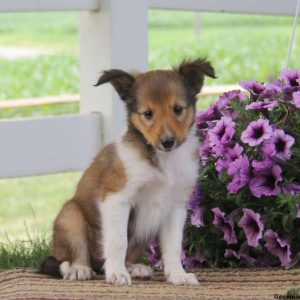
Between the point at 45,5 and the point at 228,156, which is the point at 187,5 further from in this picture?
the point at 228,156

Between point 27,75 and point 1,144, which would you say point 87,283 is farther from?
point 27,75

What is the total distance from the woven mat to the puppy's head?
0.64m

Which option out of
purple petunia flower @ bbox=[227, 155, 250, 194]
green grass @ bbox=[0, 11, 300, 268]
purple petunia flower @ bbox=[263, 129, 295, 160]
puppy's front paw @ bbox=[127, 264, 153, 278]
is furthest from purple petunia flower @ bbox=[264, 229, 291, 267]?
green grass @ bbox=[0, 11, 300, 268]

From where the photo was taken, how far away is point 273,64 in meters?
16.2

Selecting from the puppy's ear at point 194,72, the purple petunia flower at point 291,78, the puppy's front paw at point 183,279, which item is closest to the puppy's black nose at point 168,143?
the puppy's ear at point 194,72

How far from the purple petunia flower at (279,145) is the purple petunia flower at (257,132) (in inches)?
1.9

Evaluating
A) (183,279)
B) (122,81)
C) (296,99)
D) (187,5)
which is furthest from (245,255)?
(187,5)

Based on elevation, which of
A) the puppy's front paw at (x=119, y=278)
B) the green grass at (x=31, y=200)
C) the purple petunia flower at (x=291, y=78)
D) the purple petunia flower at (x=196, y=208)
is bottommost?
the green grass at (x=31, y=200)

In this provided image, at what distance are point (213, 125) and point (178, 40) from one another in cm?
1824

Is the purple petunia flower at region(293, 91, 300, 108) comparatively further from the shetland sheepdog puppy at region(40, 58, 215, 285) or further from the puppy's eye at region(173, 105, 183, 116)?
the puppy's eye at region(173, 105, 183, 116)

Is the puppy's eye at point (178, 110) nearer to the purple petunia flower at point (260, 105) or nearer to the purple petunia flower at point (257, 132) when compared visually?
the purple petunia flower at point (257, 132)

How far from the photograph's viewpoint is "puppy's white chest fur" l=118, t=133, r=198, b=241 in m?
4.00

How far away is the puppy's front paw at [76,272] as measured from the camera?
13.4 feet

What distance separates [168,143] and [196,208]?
719 mm
